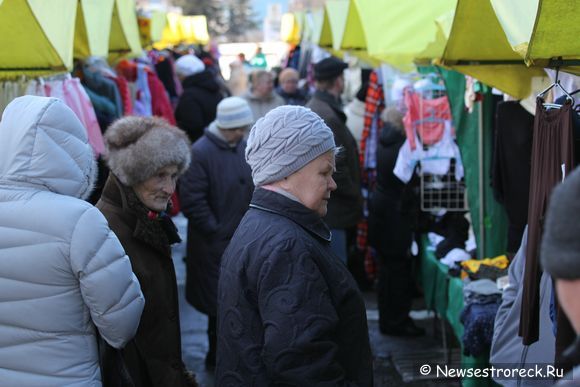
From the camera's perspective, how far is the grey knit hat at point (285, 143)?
7.63ft

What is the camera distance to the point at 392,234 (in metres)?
5.96

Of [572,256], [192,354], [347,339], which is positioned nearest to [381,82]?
[192,354]

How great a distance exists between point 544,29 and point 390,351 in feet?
12.5

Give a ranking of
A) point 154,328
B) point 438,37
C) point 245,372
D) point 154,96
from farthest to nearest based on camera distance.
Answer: point 154,96 → point 438,37 → point 154,328 → point 245,372

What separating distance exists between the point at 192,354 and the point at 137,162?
2853mm

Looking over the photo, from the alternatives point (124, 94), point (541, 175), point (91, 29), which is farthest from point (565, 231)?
point (124, 94)

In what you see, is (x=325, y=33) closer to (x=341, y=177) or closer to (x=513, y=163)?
(x=341, y=177)

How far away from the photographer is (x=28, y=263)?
8.05ft

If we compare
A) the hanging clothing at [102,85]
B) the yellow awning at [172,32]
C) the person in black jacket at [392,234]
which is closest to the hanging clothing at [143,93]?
the hanging clothing at [102,85]

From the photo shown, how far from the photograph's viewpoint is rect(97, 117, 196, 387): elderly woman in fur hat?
3.20m

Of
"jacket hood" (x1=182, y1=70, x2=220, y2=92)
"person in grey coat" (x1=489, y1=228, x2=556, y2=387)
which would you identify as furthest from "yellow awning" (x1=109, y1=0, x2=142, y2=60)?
"person in grey coat" (x1=489, y1=228, x2=556, y2=387)

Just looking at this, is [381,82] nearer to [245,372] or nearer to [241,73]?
[245,372]

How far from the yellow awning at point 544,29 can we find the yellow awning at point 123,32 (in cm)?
437

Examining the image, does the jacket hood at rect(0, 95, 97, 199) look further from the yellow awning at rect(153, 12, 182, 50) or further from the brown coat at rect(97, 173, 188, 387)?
the yellow awning at rect(153, 12, 182, 50)
